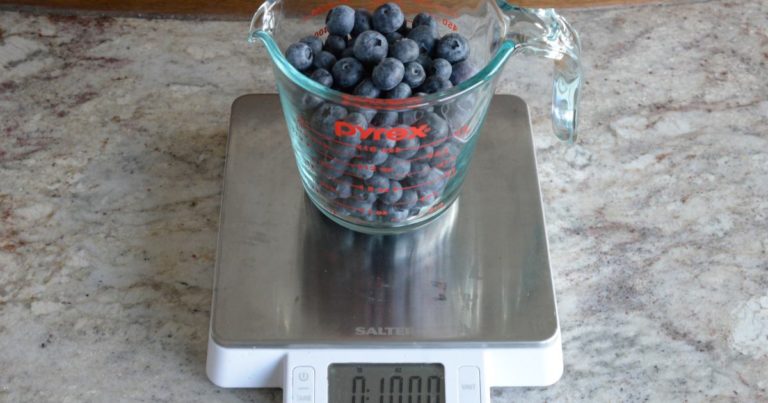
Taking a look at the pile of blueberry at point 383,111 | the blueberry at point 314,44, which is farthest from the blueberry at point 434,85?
the blueberry at point 314,44

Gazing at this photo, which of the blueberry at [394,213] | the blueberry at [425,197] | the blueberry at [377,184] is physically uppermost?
the blueberry at [377,184]

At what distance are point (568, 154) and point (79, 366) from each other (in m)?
0.60

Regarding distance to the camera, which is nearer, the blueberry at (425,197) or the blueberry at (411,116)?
the blueberry at (411,116)

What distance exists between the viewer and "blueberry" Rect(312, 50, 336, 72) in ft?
2.72

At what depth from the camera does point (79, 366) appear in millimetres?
889

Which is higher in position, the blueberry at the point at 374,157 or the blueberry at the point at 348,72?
the blueberry at the point at 348,72

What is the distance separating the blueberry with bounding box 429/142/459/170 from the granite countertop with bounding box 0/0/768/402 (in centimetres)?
21

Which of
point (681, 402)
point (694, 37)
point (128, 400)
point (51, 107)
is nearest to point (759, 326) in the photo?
point (681, 402)

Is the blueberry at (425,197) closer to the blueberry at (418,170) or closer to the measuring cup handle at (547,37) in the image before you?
the blueberry at (418,170)

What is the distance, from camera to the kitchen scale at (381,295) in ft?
2.75

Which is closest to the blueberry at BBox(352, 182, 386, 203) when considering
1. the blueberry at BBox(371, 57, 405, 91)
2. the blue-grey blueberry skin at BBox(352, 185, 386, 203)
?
the blue-grey blueberry skin at BBox(352, 185, 386, 203)

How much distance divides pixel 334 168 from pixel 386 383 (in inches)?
8.0

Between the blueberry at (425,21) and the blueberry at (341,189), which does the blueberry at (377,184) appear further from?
the blueberry at (425,21)

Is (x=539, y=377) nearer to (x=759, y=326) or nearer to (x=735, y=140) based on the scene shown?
(x=759, y=326)
